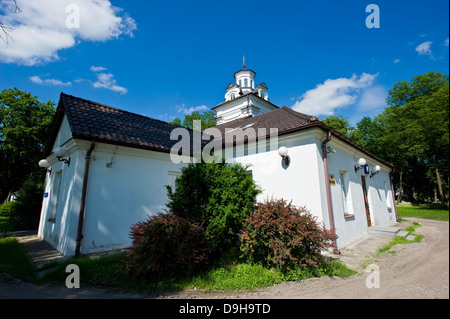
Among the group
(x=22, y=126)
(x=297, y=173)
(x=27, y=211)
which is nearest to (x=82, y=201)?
(x=297, y=173)

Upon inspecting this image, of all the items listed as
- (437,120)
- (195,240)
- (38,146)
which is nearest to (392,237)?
(195,240)

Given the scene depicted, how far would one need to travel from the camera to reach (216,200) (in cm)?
555

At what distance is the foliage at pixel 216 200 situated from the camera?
5336mm

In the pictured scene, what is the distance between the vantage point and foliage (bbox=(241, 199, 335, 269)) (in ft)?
15.3

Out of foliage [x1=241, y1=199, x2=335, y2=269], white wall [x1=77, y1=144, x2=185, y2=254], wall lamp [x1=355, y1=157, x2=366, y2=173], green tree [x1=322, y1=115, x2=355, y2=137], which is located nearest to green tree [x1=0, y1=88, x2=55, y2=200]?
white wall [x1=77, y1=144, x2=185, y2=254]

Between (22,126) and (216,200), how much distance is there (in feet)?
87.5

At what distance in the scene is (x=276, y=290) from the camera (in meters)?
4.07

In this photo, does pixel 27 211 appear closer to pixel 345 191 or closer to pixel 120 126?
pixel 120 126

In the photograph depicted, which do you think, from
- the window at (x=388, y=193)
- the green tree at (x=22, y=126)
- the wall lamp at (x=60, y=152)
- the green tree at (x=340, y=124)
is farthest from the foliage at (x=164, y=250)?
the green tree at (x=340, y=124)

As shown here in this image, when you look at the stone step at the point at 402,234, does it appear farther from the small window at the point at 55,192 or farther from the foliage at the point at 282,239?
the small window at the point at 55,192

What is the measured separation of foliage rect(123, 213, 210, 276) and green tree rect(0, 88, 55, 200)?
23.5 meters

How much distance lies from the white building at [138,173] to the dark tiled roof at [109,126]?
0.12 feet

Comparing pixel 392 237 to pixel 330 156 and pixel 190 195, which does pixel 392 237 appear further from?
pixel 190 195

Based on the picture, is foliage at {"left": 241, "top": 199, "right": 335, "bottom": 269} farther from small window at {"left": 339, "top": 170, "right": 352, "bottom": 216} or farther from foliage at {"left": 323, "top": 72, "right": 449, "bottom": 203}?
small window at {"left": 339, "top": 170, "right": 352, "bottom": 216}
